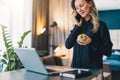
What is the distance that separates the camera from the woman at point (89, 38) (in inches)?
75.5

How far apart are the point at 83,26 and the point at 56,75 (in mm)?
712

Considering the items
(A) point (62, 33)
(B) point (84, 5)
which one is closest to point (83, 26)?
(B) point (84, 5)

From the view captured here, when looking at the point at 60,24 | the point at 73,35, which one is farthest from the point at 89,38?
the point at 60,24

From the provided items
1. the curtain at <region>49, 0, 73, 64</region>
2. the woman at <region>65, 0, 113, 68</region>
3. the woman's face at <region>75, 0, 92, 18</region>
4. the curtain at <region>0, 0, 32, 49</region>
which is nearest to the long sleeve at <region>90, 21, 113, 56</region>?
the woman at <region>65, 0, 113, 68</region>

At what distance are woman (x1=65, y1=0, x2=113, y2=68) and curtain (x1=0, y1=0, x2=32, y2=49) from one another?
2519 mm

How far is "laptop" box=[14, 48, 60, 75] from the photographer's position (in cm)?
148

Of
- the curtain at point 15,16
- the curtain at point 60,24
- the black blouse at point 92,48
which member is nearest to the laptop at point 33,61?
the black blouse at point 92,48

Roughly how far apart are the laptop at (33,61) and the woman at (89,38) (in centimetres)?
47

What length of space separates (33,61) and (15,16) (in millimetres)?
3116

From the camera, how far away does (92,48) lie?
76.3 inches

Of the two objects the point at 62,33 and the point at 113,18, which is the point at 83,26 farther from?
the point at 113,18

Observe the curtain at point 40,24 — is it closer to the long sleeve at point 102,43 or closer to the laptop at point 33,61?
the long sleeve at point 102,43

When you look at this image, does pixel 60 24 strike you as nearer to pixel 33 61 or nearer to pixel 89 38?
pixel 89 38

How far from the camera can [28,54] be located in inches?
61.1
